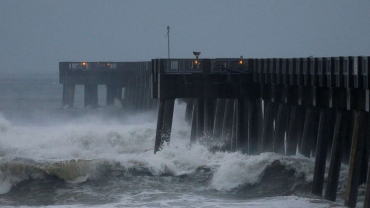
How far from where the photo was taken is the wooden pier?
24562 millimetres

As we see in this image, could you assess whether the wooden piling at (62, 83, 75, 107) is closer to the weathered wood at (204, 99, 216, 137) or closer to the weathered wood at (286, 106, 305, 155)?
the weathered wood at (204, 99, 216, 137)

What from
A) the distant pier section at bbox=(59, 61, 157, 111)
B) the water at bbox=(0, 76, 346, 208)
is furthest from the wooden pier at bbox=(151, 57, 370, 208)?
the distant pier section at bbox=(59, 61, 157, 111)

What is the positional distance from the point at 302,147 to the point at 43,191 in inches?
351

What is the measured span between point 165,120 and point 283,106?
4863 mm

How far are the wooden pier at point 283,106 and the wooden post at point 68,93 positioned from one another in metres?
38.2

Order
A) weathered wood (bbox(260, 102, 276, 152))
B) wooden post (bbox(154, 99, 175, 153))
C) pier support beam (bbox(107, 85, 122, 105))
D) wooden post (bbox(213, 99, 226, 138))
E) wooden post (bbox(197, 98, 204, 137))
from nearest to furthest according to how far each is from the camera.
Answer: weathered wood (bbox(260, 102, 276, 152)) → wooden post (bbox(154, 99, 175, 153)) → wooden post (bbox(213, 99, 226, 138)) → wooden post (bbox(197, 98, 204, 137)) → pier support beam (bbox(107, 85, 122, 105))

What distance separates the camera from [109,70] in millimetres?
70062

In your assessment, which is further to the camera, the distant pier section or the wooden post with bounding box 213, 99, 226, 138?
the distant pier section

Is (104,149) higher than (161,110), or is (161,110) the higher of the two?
(161,110)

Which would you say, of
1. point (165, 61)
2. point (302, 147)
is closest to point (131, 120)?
point (165, 61)

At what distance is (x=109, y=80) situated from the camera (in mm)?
70562

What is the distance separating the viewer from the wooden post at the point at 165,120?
111 ft

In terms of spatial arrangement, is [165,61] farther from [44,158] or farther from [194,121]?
[44,158]

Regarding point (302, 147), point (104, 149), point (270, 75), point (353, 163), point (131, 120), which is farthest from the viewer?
point (131, 120)
